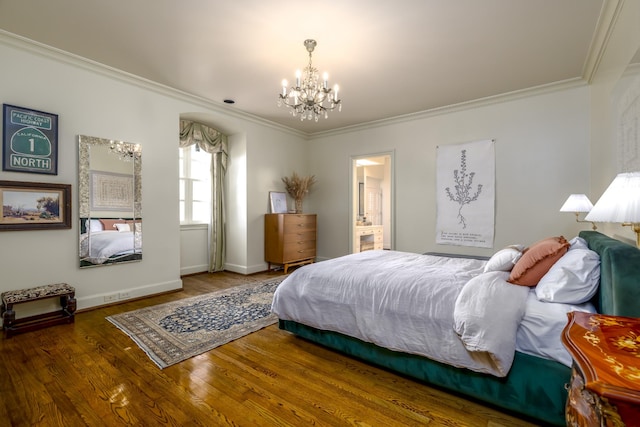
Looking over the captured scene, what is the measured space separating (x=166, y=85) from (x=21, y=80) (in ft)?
4.64

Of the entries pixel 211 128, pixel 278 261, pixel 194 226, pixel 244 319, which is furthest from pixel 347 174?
pixel 244 319

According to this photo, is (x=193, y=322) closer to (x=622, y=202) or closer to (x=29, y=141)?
(x=29, y=141)

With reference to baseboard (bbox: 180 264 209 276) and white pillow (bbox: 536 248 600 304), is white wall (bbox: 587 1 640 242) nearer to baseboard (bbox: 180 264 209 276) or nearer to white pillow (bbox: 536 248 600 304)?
white pillow (bbox: 536 248 600 304)

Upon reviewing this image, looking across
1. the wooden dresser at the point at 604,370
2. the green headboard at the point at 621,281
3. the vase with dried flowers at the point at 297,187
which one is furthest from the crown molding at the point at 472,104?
the wooden dresser at the point at 604,370

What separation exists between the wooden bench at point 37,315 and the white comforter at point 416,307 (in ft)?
7.02

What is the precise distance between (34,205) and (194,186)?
8.34ft

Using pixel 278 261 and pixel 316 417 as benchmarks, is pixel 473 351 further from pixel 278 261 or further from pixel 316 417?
pixel 278 261

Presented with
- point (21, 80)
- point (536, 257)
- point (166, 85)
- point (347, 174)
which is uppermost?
point (166, 85)

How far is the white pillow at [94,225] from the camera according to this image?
3393 mm

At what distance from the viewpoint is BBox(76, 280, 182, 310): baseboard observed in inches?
134

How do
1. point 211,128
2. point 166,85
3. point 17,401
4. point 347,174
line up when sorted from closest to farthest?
point 17,401
point 166,85
point 211,128
point 347,174

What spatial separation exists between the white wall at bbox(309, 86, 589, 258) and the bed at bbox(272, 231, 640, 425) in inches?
83.4

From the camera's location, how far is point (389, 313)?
6.81ft

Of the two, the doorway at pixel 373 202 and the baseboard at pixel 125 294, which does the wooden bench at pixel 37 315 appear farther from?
the doorway at pixel 373 202
